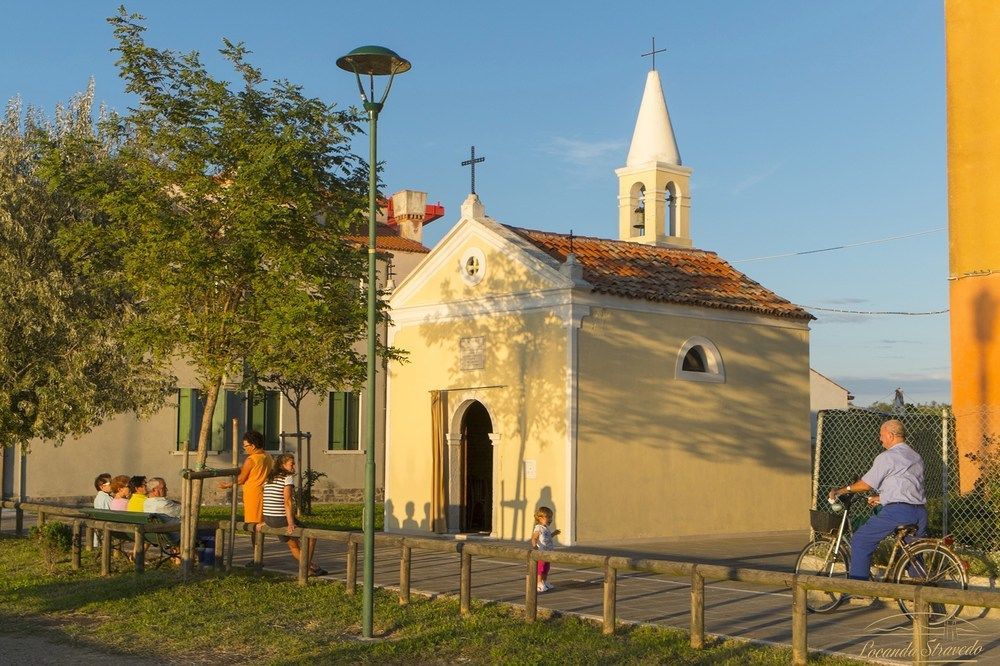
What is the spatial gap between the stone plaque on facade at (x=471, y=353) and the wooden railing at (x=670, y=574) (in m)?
6.88

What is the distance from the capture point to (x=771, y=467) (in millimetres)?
22375

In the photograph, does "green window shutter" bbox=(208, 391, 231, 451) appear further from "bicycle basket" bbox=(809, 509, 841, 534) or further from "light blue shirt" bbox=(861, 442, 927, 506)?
"light blue shirt" bbox=(861, 442, 927, 506)

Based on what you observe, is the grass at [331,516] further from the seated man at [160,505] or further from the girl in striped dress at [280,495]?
the girl in striped dress at [280,495]

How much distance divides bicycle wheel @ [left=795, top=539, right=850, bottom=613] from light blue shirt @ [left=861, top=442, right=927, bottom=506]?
0.97 m

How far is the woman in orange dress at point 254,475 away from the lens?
14516 millimetres

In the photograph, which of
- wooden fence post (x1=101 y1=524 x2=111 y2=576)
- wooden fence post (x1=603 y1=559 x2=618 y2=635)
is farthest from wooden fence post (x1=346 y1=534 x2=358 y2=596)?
wooden fence post (x1=101 y1=524 x2=111 y2=576)

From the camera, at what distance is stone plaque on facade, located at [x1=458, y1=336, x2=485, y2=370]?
2108 cm

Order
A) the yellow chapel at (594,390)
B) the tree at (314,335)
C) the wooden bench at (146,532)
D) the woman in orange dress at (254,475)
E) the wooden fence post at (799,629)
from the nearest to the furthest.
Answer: the wooden fence post at (799,629)
the tree at (314,335)
the woman in orange dress at (254,475)
the wooden bench at (146,532)
the yellow chapel at (594,390)

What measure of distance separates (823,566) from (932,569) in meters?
1.32

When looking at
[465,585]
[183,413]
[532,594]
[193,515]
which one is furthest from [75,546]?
[183,413]

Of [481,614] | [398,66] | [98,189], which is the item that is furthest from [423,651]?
[98,189]

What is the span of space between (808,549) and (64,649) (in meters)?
7.08

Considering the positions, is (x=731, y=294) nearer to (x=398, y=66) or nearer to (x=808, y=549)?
(x=808, y=549)

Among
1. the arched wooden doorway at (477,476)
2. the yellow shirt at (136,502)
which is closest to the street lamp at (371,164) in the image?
the yellow shirt at (136,502)
